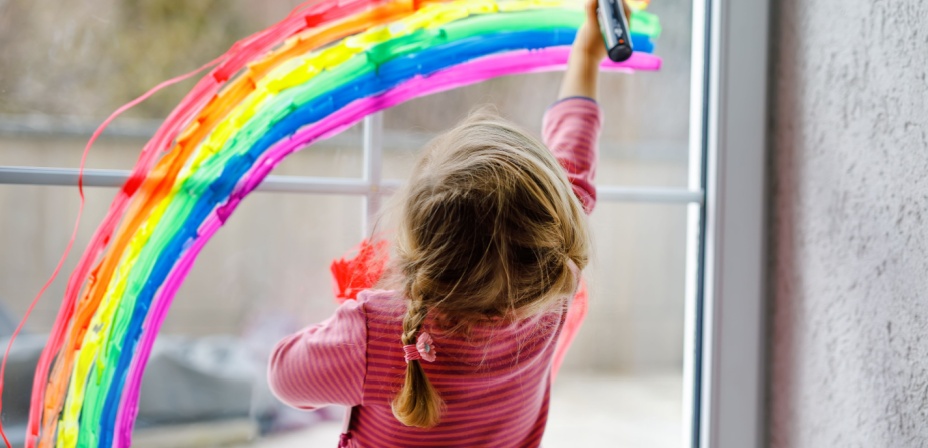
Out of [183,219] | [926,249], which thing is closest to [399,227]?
[183,219]

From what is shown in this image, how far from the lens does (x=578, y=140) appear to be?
2.36 ft

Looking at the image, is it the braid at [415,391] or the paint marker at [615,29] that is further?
the paint marker at [615,29]

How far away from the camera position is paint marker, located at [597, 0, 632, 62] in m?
0.69

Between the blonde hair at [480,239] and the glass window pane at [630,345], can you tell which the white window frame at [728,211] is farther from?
the blonde hair at [480,239]

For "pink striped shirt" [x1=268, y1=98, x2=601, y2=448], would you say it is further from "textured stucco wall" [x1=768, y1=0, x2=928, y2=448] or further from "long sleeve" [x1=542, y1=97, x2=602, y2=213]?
"textured stucco wall" [x1=768, y1=0, x2=928, y2=448]

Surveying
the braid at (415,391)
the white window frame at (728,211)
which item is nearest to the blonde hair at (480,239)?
the braid at (415,391)

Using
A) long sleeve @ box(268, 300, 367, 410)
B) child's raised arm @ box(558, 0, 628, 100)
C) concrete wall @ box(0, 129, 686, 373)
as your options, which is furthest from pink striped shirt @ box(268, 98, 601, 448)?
child's raised arm @ box(558, 0, 628, 100)

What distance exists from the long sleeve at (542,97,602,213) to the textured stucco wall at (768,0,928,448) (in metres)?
0.26

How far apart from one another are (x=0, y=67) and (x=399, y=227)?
44cm

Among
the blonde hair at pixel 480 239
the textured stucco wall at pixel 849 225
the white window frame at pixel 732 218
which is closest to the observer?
the blonde hair at pixel 480 239

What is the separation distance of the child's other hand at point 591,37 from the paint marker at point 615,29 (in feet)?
0.05

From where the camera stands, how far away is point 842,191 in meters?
0.73

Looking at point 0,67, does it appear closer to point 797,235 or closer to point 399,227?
point 399,227

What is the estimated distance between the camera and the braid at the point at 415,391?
22.5 inches
